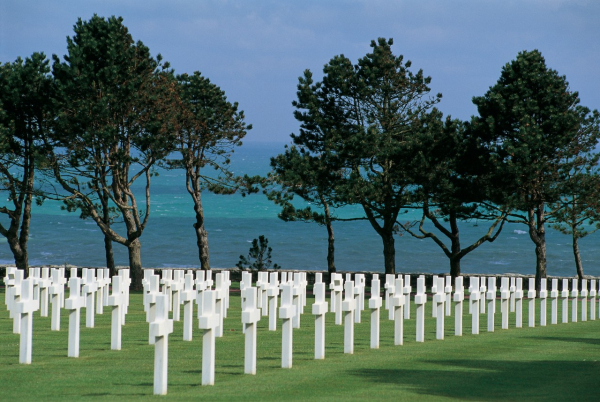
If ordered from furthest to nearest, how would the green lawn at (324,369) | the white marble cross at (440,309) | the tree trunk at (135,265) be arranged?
the tree trunk at (135,265) < the white marble cross at (440,309) < the green lawn at (324,369)

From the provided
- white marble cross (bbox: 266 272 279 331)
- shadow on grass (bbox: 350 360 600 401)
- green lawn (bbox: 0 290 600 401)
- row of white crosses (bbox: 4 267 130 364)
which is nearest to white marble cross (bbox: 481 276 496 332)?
green lawn (bbox: 0 290 600 401)

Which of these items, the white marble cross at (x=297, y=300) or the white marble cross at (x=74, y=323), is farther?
the white marble cross at (x=297, y=300)

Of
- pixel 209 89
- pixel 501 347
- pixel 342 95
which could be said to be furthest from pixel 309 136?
pixel 501 347

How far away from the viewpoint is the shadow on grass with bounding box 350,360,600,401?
7531 mm

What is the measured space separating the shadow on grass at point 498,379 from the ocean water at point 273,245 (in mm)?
80179

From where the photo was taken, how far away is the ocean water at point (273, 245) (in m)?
93.9

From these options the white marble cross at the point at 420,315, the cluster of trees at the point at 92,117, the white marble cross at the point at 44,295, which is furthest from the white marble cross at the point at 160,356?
the cluster of trees at the point at 92,117

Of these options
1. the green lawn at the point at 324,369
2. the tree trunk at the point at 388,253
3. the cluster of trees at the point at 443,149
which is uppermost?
the cluster of trees at the point at 443,149

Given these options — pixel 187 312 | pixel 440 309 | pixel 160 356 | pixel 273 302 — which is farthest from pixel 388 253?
pixel 160 356

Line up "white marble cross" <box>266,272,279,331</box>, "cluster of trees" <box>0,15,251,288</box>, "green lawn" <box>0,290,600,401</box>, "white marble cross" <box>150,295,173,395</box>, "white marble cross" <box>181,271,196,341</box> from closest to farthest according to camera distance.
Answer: "white marble cross" <box>150,295,173,395</box> < "green lawn" <box>0,290,600,401</box> < "white marble cross" <box>181,271,196,341</box> < "white marble cross" <box>266,272,279,331</box> < "cluster of trees" <box>0,15,251,288</box>

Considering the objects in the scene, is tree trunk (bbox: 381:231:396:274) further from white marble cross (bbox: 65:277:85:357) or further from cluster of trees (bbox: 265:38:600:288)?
white marble cross (bbox: 65:277:85:357)

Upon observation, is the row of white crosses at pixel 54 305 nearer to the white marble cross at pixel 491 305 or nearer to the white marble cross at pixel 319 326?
the white marble cross at pixel 319 326

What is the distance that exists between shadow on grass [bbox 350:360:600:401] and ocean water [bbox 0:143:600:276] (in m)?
80.2

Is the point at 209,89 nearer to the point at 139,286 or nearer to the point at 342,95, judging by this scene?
the point at 342,95
